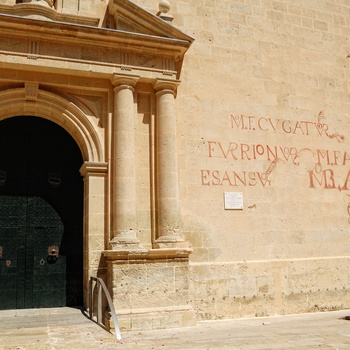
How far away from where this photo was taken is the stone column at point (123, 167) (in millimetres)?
6906

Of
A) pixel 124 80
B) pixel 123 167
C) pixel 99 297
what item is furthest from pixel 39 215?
pixel 124 80

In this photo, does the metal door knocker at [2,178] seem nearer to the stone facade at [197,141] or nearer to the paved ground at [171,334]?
the stone facade at [197,141]

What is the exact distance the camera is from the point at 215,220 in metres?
7.81

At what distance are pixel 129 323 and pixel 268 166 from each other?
3.84 meters

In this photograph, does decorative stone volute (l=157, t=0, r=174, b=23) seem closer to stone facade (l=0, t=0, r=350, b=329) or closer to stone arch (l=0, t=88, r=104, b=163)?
stone facade (l=0, t=0, r=350, b=329)

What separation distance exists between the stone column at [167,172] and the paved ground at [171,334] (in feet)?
4.71

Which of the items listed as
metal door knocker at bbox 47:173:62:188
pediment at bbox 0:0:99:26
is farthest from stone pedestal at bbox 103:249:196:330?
pediment at bbox 0:0:99:26

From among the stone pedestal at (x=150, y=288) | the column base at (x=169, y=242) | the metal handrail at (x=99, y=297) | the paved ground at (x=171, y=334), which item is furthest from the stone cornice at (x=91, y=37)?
the paved ground at (x=171, y=334)

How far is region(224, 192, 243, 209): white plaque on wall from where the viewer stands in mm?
7931

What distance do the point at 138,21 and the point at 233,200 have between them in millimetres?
3479

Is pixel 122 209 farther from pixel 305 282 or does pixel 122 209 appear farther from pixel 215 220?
pixel 305 282

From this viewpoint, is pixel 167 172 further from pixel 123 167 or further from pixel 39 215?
pixel 39 215

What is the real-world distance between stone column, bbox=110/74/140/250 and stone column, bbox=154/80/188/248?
1.42ft

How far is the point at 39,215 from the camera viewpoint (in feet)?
24.5
